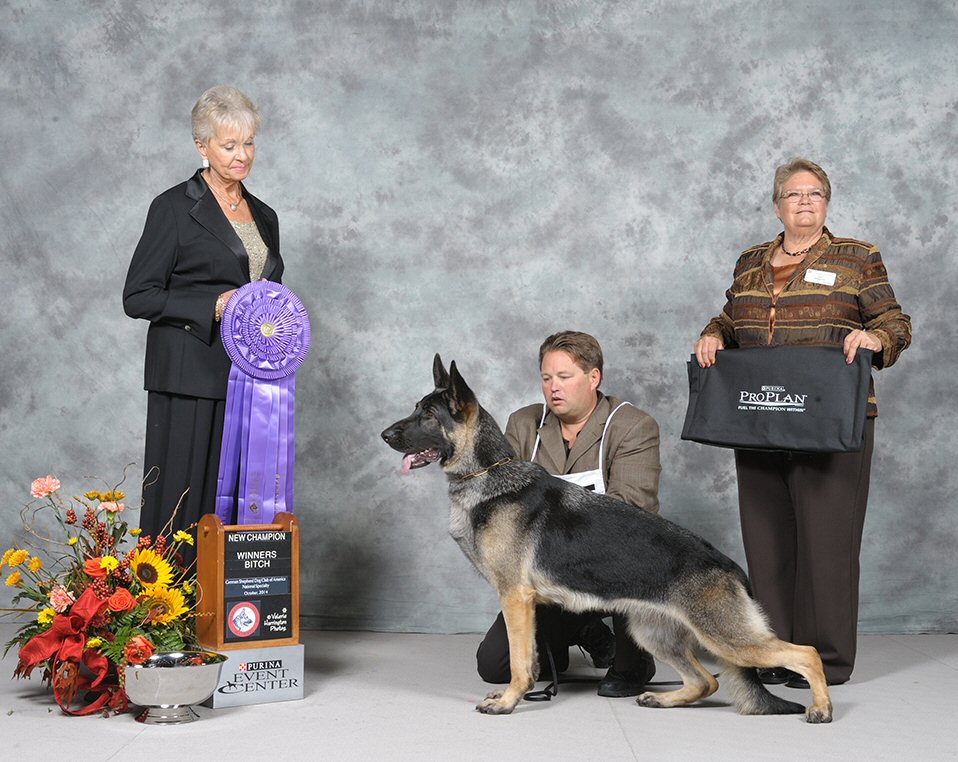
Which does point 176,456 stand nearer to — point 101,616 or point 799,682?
point 101,616

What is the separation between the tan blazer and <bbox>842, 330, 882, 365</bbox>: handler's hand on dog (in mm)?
731

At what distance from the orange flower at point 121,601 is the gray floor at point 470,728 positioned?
1.14ft

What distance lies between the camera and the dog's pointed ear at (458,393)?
3.52 meters

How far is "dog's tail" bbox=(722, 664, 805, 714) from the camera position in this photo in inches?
134

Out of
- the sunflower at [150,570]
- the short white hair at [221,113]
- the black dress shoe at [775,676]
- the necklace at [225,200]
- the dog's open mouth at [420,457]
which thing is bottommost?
the black dress shoe at [775,676]

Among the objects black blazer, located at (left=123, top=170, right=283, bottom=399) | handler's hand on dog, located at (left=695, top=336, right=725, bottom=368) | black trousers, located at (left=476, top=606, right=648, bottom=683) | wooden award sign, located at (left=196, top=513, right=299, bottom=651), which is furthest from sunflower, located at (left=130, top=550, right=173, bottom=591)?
handler's hand on dog, located at (left=695, top=336, right=725, bottom=368)

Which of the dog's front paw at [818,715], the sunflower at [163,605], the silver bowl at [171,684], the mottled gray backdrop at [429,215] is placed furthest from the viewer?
the mottled gray backdrop at [429,215]

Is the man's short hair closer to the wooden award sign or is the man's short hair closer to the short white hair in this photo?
the wooden award sign

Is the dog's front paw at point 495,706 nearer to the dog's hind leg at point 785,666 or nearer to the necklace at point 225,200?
the dog's hind leg at point 785,666

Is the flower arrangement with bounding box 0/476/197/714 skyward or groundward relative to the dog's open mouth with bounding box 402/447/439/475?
groundward

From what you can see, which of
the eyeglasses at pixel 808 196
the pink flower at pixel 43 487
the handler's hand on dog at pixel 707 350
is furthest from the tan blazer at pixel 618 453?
the pink flower at pixel 43 487

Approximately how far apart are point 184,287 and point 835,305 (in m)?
2.37

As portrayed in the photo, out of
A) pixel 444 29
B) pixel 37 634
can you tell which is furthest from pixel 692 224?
pixel 37 634

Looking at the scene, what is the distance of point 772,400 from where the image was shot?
3.79 metres
